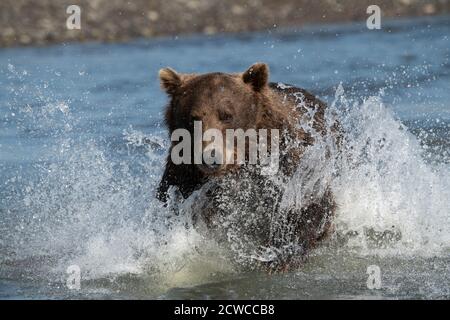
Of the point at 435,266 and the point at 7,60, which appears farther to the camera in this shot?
the point at 7,60

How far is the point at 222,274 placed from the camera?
752 cm

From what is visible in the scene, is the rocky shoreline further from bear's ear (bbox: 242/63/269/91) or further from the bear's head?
bear's ear (bbox: 242/63/269/91)

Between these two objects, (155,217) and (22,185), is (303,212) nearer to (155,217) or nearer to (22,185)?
(155,217)

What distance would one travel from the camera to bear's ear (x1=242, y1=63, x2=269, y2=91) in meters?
7.43

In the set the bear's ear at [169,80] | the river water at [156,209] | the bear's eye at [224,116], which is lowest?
the river water at [156,209]

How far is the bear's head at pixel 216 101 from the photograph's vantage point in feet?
23.4

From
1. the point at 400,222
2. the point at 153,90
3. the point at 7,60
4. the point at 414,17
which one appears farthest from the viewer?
the point at 414,17

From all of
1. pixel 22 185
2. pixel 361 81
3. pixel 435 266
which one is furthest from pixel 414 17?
pixel 435 266

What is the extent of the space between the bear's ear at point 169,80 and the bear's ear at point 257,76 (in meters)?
0.52

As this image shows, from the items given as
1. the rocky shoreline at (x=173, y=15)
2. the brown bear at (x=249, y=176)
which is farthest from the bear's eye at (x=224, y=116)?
the rocky shoreline at (x=173, y=15)

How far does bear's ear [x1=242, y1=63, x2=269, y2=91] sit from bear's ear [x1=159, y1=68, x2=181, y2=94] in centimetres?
52

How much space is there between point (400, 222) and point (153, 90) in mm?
7834

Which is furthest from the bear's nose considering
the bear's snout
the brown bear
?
the brown bear

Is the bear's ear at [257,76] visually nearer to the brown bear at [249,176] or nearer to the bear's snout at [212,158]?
the brown bear at [249,176]
